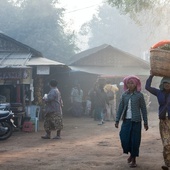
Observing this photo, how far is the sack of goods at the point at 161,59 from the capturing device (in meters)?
5.36

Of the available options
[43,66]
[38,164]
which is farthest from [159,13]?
[38,164]

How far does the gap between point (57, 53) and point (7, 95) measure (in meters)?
16.3

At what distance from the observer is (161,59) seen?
538 cm

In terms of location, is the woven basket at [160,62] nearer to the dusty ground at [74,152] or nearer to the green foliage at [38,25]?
the dusty ground at [74,152]

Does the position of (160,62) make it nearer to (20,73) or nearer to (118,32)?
(20,73)

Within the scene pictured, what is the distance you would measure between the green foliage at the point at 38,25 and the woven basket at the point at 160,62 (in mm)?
23739

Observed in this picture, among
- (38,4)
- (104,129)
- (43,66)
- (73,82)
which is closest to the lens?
(104,129)

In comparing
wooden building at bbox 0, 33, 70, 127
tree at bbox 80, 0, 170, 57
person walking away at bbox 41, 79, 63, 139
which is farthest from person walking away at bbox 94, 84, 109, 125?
tree at bbox 80, 0, 170, 57

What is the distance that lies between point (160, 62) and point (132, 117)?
1179 millimetres

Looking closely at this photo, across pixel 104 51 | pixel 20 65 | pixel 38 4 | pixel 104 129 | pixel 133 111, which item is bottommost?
pixel 104 129

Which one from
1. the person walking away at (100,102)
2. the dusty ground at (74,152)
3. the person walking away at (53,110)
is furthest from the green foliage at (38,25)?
the person walking away at (53,110)

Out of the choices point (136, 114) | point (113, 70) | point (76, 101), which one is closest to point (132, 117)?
point (136, 114)

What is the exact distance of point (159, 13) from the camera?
1334 cm

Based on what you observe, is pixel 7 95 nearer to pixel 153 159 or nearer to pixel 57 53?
pixel 153 159
